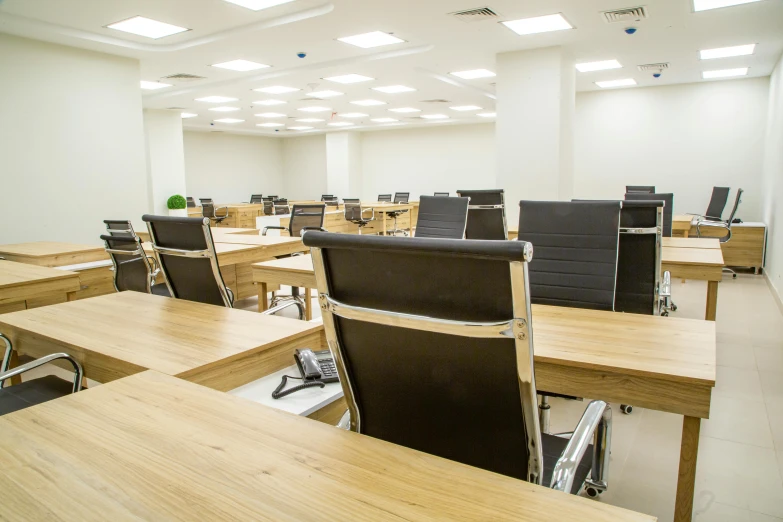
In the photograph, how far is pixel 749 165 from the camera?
8734 mm

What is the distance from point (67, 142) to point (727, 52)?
27.4 feet

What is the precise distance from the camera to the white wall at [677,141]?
28.6ft

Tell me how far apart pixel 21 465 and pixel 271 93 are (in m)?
9.29

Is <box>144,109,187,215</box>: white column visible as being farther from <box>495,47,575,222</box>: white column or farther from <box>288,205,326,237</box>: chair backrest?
<box>495,47,575,222</box>: white column

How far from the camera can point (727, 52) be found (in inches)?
273

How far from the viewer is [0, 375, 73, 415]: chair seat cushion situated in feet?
5.83

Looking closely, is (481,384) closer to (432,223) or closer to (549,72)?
(432,223)

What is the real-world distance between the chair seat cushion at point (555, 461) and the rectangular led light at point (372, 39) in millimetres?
5442

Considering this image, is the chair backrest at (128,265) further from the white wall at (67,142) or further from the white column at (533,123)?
Result: the white column at (533,123)

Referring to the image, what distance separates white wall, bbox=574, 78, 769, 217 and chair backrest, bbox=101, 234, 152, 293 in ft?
28.3

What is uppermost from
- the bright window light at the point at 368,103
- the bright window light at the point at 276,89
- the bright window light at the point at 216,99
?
the bright window light at the point at 368,103

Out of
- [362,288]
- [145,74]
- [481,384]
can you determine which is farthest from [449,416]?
[145,74]

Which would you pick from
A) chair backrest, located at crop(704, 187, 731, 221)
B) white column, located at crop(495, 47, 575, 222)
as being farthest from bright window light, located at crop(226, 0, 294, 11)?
chair backrest, located at crop(704, 187, 731, 221)

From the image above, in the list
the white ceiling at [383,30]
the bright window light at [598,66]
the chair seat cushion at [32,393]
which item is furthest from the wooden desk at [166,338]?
the bright window light at [598,66]
